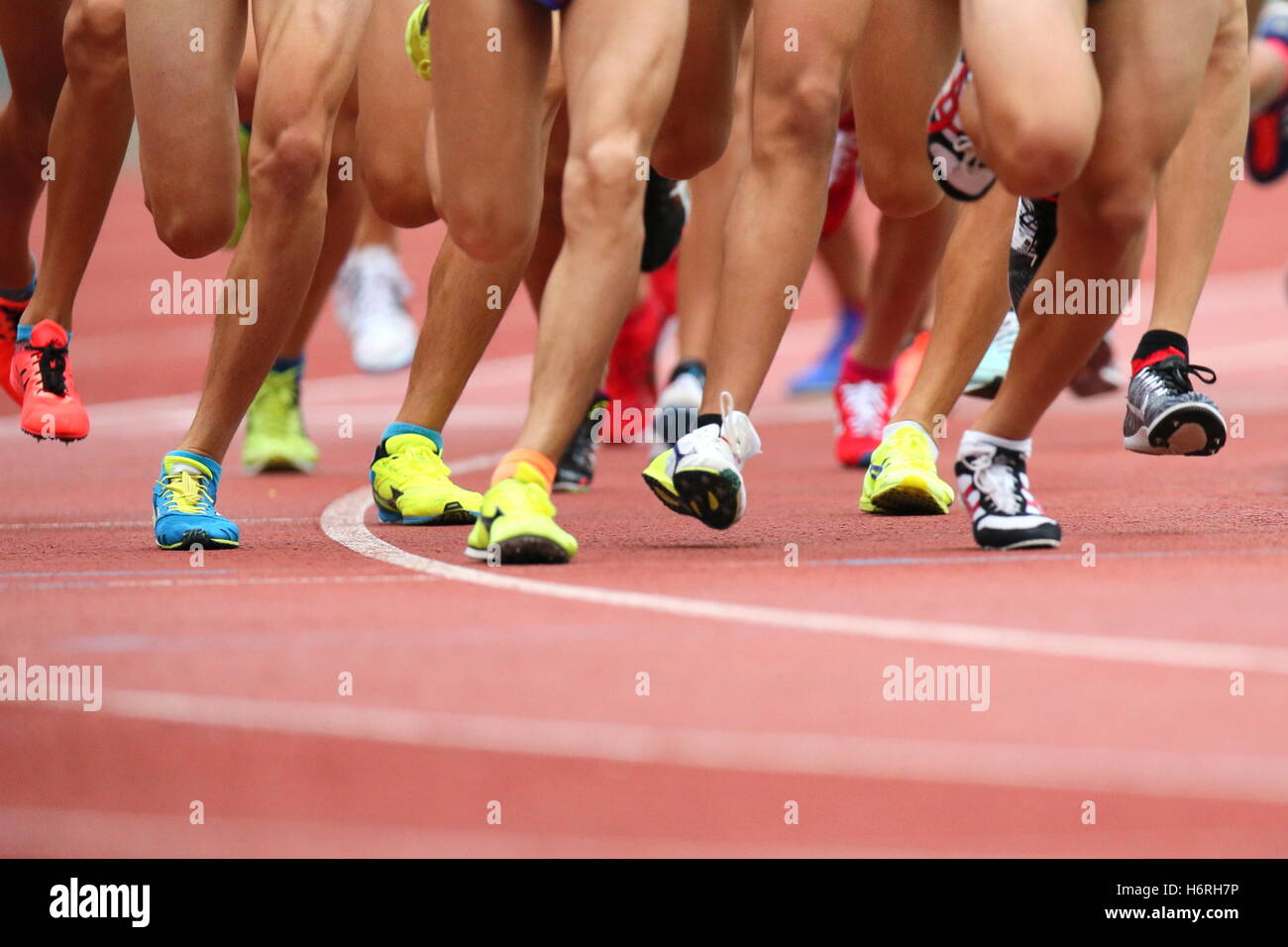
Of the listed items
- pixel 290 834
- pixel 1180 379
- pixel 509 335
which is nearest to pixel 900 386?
pixel 1180 379

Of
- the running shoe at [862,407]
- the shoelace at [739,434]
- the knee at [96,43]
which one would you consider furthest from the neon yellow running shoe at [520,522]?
the running shoe at [862,407]

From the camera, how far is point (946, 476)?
25.1 feet

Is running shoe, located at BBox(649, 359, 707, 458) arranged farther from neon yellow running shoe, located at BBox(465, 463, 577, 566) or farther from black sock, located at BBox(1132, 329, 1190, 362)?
neon yellow running shoe, located at BBox(465, 463, 577, 566)

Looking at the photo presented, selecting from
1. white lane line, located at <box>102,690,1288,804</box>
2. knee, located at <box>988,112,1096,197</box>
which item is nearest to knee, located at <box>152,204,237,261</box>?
knee, located at <box>988,112,1096,197</box>

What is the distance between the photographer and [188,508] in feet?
18.3

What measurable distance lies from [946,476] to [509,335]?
1051cm

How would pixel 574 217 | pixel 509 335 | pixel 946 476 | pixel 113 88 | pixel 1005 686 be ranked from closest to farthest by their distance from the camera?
pixel 1005 686 < pixel 574 217 < pixel 113 88 < pixel 946 476 < pixel 509 335

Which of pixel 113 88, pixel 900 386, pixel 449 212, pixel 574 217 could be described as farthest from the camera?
pixel 900 386

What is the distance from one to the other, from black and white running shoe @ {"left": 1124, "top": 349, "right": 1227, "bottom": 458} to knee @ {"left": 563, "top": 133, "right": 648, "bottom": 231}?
142 cm

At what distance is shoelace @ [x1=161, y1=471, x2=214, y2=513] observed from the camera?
5.57 meters

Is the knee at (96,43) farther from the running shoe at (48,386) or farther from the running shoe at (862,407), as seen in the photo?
the running shoe at (862,407)

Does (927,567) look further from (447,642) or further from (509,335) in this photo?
(509,335)

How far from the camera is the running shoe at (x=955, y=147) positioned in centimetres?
471

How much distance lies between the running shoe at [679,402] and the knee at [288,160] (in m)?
2.35
